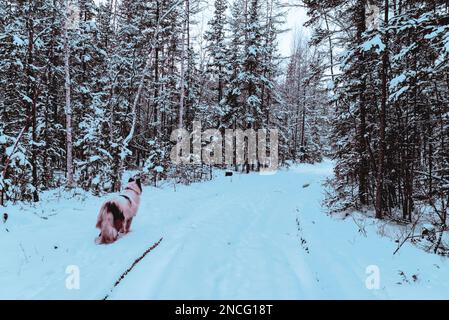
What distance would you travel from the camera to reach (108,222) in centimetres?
516

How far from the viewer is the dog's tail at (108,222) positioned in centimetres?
511

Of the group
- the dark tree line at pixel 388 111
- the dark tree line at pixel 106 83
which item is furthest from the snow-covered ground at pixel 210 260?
the dark tree line at pixel 106 83

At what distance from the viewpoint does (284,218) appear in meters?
8.21

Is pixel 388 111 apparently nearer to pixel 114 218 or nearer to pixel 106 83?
pixel 114 218

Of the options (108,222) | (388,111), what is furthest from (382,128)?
(108,222)

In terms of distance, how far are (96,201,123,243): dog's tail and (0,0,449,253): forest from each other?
12.2 feet

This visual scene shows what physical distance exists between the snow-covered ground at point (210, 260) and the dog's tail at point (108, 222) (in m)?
0.20

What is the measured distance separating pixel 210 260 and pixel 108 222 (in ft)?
7.19

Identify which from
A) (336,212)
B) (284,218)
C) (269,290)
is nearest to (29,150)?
(284,218)

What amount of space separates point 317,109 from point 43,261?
1698 inches

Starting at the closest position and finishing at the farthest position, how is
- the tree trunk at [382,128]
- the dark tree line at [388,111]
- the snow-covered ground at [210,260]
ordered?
the snow-covered ground at [210,260] < the dark tree line at [388,111] < the tree trunk at [382,128]

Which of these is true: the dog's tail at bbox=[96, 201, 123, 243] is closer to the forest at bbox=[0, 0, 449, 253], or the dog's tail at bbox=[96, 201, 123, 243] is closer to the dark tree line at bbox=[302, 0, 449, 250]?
A: the forest at bbox=[0, 0, 449, 253]

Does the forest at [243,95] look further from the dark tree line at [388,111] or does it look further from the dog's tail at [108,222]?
the dog's tail at [108,222]
